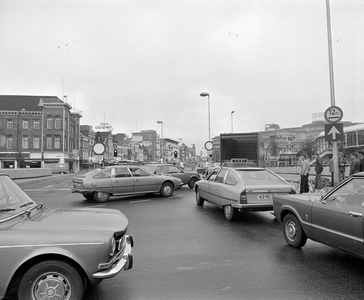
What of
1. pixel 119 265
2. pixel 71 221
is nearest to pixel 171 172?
pixel 71 221

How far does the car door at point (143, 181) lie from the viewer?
12.1 metres

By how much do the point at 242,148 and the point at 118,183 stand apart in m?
12.9

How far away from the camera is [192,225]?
23.5 ft

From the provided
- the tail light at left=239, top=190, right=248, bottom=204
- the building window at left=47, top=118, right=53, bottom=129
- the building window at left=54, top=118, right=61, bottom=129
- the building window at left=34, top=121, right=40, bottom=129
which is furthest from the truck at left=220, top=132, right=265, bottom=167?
the building window at left=34, top=121, right=40, bottom=129

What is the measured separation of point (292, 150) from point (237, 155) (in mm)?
57631

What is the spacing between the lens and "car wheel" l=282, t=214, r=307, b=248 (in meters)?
5.16

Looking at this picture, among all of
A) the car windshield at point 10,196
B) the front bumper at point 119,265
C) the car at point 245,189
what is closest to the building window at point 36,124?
the car at point 245,189

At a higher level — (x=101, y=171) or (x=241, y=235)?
(x=101, y=171)

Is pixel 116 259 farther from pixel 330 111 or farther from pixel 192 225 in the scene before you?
pixel 330 111

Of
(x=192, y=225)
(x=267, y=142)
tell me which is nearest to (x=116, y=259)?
(x=192, y=225)

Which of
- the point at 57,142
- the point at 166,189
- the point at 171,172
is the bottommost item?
the point at 166,189

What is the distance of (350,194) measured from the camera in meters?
4.38

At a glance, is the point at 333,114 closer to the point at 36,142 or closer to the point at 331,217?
the point at 331,217

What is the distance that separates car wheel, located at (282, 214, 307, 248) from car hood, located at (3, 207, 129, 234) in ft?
10.3
